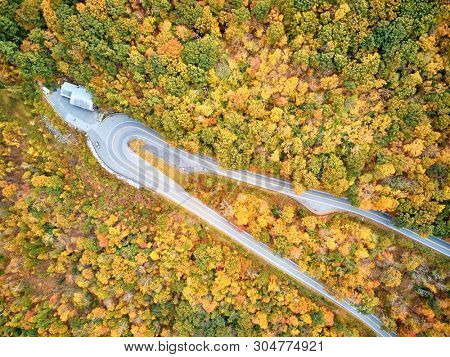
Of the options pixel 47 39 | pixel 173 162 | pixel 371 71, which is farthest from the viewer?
pixel 173 162

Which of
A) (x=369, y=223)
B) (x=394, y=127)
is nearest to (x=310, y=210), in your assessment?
Answer: (x=369, y=223)

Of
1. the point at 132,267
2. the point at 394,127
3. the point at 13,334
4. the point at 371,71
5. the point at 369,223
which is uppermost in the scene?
the point at 371,71

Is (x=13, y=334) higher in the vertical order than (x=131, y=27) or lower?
lower

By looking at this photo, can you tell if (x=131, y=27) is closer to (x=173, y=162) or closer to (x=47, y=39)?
→ (x=47, y=39)

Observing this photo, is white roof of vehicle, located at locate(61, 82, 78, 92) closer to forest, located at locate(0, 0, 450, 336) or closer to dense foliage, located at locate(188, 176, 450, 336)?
forest, located at locate(0, 0, 450, 336)

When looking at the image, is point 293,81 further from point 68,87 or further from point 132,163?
point 68,87

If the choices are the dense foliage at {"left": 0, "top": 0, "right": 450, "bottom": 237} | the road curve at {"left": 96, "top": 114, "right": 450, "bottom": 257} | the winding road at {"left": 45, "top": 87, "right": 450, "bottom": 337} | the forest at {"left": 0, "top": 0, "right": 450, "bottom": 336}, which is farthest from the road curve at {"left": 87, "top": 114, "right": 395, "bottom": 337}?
the dense foliage at {"left": 0, "top": 0, "right": 450, "bottom": 237}

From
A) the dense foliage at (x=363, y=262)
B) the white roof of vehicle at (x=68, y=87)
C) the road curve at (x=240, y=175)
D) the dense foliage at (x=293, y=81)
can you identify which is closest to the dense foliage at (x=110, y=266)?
the dense foliage at (x=363, y=262)
